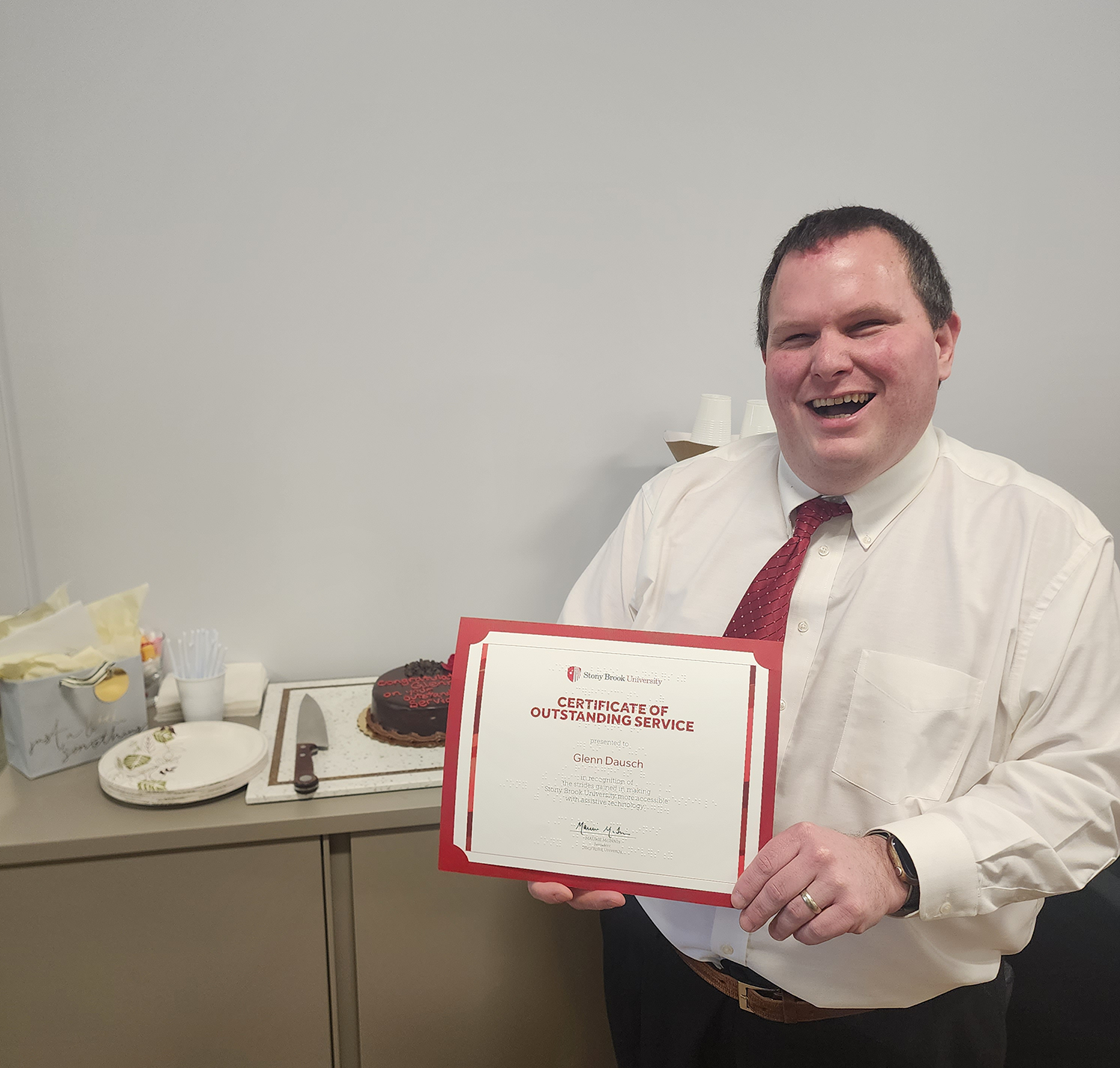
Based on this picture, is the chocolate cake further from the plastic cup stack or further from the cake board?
the plastic cup stack

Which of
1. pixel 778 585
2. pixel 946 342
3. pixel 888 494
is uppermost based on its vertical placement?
pixel 946 342

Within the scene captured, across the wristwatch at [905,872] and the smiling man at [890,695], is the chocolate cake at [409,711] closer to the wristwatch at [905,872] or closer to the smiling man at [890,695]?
the smiling man at [890,695]

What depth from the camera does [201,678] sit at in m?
1.48

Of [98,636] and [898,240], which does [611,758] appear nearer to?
[898,240]

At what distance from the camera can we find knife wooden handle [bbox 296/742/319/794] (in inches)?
51.1

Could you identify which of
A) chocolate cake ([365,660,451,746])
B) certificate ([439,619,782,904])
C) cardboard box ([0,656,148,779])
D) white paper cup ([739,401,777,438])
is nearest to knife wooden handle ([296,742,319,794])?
chocolate cake ([365,660,451,746])

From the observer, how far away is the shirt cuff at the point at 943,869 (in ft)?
2.67

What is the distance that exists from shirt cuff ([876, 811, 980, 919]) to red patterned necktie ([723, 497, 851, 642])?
27 centimetres

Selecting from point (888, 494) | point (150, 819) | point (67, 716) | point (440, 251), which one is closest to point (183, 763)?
point (150, 819)

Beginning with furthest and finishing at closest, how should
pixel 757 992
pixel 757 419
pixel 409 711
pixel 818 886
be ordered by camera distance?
pixel 757 419
pixel 409 711
pixel 757 992
pixel 818 886

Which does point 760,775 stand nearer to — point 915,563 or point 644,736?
point 644,736

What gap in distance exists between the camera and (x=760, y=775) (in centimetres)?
85

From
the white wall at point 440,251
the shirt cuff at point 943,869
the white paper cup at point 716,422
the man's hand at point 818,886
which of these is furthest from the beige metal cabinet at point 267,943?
the white paper cup at point 716,422

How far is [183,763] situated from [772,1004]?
1.02 meters
